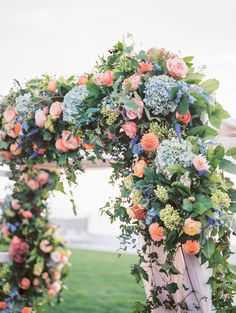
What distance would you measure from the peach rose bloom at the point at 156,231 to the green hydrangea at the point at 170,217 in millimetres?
57

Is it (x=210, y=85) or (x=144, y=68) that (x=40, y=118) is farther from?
(x=210, y=85)

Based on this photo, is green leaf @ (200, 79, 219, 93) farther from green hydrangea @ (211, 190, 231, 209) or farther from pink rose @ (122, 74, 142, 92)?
green hydrangea @ (211, 190, 231, 209)

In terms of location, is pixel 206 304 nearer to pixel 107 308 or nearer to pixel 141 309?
pixel 141 309

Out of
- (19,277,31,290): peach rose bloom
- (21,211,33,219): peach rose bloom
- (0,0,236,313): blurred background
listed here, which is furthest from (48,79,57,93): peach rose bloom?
(19,277,31,290): peach rose bloom

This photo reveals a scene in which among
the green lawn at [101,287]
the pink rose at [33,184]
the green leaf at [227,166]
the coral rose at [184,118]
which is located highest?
the coral rose at [184,118]

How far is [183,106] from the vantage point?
8.59ft

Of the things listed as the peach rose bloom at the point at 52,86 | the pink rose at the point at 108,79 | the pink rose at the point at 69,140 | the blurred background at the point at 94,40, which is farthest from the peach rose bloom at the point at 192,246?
the peach rose bloom at the point at 52,86

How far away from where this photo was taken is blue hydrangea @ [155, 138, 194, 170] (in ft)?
8.32

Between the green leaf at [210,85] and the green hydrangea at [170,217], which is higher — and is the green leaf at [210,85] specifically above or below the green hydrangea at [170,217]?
above

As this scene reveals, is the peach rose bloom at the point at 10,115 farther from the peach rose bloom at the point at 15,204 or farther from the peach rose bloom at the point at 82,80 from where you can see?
the peach rose bloom at the point at 15,204

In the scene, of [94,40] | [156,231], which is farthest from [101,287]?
[156,231]

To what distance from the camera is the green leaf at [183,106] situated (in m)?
2.61

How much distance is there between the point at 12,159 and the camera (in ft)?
7.67

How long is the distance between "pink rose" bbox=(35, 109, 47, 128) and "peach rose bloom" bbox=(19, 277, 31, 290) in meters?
0.92
